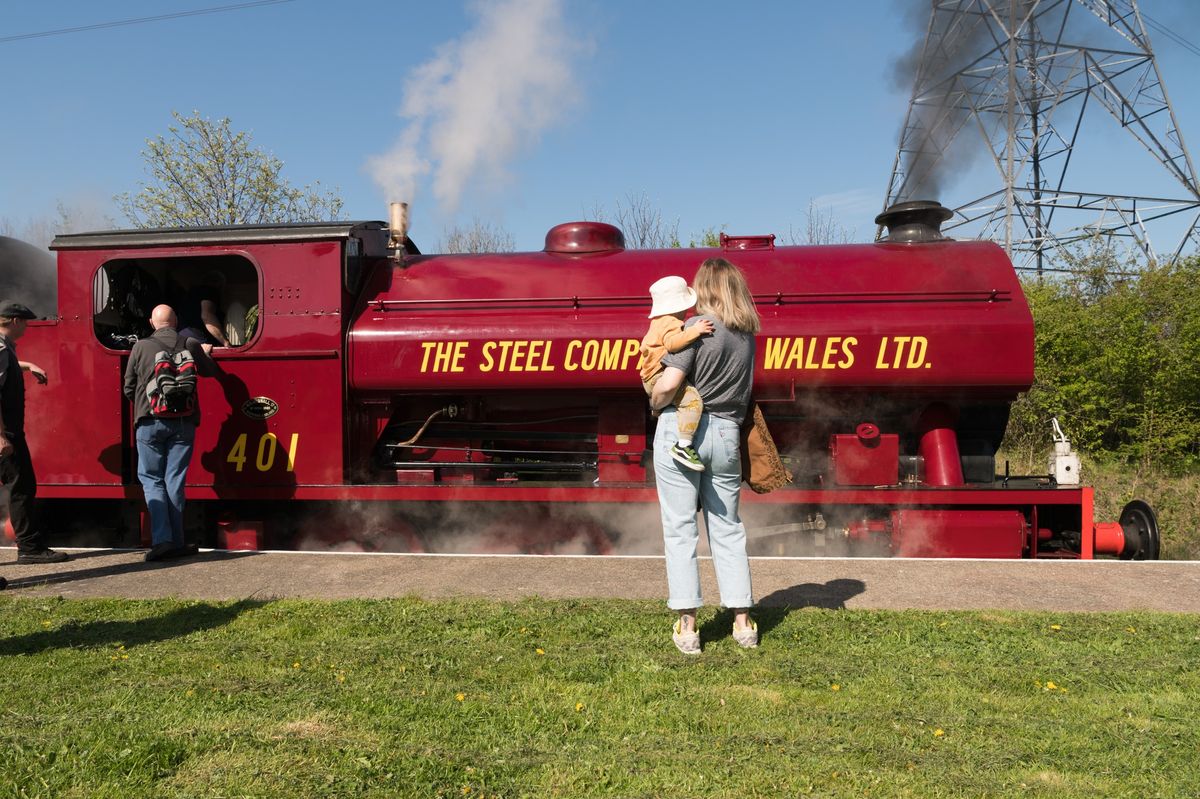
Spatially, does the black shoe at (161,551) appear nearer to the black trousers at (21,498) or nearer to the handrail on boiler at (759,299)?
the black trousers at (21,498)

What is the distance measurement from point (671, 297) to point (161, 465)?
4.23 m

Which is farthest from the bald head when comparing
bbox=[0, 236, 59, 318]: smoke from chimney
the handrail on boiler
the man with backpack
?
bbox=[0, 236, 59, 318]: smoke from chimney

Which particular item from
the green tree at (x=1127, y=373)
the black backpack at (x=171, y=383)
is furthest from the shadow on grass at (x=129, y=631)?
the green tree at (x=1127, y=373)

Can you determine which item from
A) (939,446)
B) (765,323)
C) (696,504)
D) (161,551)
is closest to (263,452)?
(161,551)

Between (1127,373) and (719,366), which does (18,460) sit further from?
(1127,373)

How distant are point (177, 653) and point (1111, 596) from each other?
4839mm

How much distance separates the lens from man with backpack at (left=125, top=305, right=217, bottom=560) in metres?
6.09

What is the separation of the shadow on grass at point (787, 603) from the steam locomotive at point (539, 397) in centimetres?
132

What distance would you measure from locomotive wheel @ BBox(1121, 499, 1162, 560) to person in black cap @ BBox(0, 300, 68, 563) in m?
7.58

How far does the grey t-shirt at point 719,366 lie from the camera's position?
3939mm

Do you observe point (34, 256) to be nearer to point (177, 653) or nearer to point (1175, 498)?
point (177, 653)

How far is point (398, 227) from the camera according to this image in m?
7.12

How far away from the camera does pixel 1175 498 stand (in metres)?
11.1

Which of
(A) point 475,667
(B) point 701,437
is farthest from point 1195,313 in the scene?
(A) point 475,667
